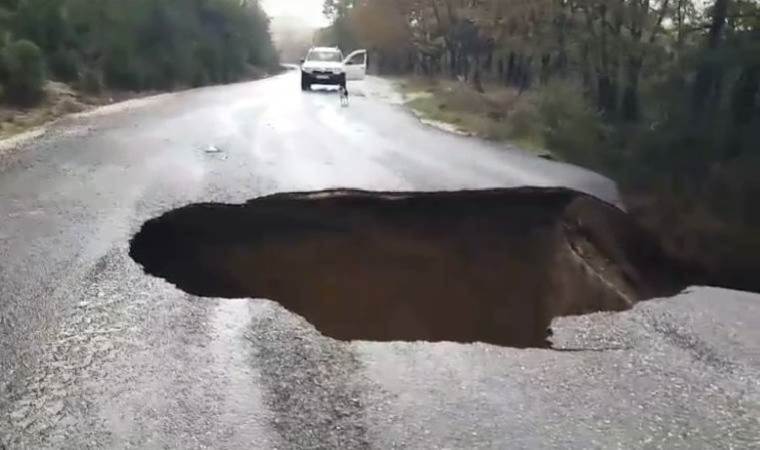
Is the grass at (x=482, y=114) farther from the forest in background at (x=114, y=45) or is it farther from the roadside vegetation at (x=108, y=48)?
the forest in background at (x=114, y=45)

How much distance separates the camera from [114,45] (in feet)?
89.9

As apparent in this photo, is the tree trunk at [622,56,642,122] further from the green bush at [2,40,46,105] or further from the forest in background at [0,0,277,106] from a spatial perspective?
the forest in background at [0,0,277,106]

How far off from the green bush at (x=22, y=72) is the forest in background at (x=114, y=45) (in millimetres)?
23

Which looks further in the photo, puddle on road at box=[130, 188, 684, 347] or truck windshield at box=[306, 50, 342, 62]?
truck windshield at box=[306, 50, 342, 62]

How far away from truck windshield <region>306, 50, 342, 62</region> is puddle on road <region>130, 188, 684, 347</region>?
23.6 m

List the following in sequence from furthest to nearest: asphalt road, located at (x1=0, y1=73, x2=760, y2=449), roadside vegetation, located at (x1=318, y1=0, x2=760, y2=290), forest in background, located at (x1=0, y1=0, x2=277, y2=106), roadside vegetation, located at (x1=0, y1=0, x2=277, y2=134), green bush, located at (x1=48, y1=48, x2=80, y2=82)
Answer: green bush, located at (x1=48, y1=48, x2=80, y2=82) → forest in background, located at (x1=0, y1=0, x2=277, y2=106) → roadside vegetation, located at (x1=0, y1=0, x2=277, y2=134) → roadside vegetation, located at (x1=318, y1=0, x2=760, y2=290) → asphalt road, located at (x1=0, y1=73, x2=760, y2=449)

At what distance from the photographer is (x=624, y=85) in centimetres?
2056

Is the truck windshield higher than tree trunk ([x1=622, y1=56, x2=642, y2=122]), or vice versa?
tree trunk ([x1=622, y1=56, x2=642, y2=122])

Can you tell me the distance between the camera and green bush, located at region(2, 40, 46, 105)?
17469mm

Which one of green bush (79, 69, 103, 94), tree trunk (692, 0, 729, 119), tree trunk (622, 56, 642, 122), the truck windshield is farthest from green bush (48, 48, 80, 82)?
tree trunk (692, 0, 729, 119)

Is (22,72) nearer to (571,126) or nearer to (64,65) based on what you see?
(64,65)

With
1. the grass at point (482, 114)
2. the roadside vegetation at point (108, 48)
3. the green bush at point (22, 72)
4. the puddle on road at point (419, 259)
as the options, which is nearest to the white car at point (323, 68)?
the grass at point (482, 114)

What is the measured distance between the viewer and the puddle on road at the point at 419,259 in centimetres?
589

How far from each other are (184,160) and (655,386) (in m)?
8.23
